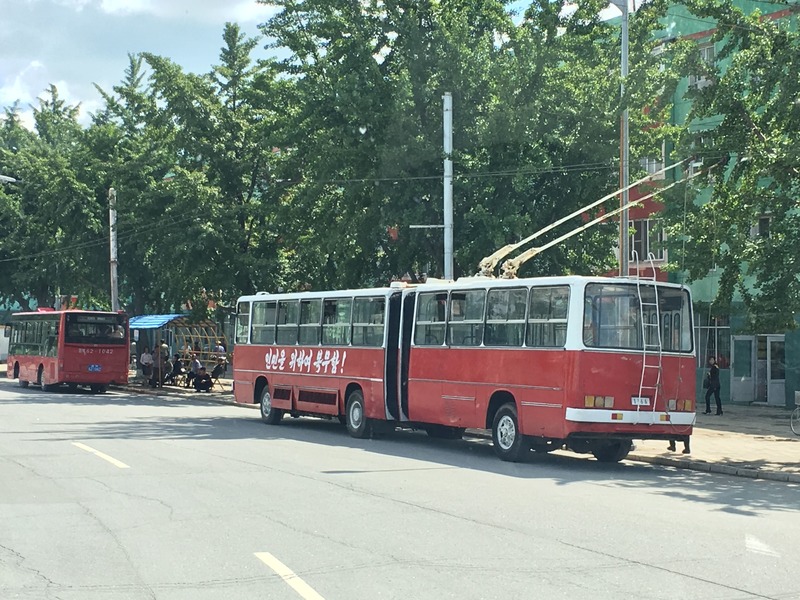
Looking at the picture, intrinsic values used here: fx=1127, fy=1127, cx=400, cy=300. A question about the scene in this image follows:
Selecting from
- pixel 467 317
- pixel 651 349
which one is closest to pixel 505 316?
pixel 467 317

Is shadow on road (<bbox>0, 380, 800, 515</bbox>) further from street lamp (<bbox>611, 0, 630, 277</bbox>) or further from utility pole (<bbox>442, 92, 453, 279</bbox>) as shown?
street lamp (<bbox>611, 0, 630, 277</bbox>)

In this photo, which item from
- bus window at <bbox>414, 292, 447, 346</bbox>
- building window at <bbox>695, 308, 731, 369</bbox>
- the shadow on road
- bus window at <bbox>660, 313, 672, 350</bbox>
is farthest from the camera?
building window at <bbox>695, 308, 731, 369</bbox>

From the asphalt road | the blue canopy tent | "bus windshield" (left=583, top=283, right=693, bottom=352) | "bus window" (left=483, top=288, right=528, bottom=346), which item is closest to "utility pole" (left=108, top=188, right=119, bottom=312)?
the blue canopy tent

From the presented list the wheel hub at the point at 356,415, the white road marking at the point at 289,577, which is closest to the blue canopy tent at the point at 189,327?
the wheel hub at the point at 356,415

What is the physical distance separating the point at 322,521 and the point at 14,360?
3965 centimetres

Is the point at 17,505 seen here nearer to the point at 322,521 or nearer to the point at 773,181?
the point at 322,521

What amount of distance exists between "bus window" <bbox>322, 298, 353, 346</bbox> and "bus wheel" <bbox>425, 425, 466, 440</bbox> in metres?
2.60

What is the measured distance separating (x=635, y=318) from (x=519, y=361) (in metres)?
2.04

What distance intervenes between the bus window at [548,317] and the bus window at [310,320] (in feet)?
25.7

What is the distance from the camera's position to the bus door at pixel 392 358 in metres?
22.5

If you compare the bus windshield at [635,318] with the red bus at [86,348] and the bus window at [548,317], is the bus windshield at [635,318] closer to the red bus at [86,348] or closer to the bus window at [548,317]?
the bus window at [548,317]

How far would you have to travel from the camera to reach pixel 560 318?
18.0 metres

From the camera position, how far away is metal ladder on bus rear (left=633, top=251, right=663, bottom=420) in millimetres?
17906

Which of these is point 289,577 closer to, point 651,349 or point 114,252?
point 651,349
